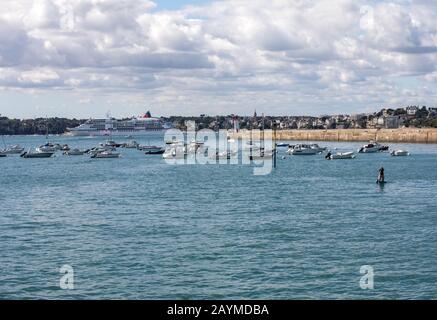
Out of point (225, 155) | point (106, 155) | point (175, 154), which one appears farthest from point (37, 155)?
point (225, 155)

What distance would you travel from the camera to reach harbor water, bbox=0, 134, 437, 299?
2147 centimetres

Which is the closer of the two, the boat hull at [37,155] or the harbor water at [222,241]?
the harbor water at [222,241]

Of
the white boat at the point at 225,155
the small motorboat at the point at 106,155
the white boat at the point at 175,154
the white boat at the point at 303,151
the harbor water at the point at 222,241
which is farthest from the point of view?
the small motorboat at the point at 106,155

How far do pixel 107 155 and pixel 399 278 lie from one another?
104 metres

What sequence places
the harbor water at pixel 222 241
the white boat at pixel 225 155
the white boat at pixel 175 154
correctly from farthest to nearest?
the white boat at pixel 175 154 → the white boat at pixel 225 155 → the harbor water at pixel 222 241

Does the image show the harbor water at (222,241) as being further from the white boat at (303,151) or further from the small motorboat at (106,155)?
the small motorboat at (106,155)

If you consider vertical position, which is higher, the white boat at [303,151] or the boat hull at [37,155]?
the white boat at [303,151]

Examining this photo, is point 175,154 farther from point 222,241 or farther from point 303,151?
point 222,241

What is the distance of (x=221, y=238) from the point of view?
3086cm

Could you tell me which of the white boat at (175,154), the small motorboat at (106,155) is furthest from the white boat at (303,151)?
the small motorboat at (106,155)

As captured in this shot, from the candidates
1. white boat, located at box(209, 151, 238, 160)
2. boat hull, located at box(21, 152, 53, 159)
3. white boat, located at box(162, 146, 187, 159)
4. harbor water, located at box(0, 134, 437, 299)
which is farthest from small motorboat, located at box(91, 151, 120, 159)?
harbor water, located at box(0, 134, 437, 299)

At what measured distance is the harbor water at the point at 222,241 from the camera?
21469 mm

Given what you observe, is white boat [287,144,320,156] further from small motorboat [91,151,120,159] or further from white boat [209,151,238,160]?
small motorboat [91,151,120,159]
